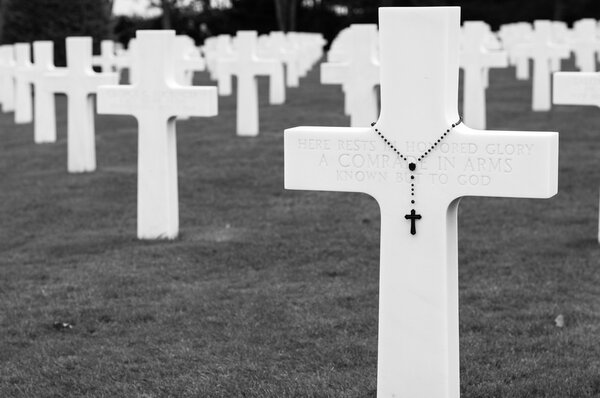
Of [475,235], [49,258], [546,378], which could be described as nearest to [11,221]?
[49,258]

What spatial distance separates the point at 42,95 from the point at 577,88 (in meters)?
7.57

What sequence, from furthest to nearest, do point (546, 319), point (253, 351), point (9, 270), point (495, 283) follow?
point (9, 270) < point (495, 283) < point (546, 319) < point (253, 351)

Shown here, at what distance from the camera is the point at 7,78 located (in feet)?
55.7

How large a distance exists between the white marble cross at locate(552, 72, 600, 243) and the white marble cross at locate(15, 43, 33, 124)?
8.51 meters

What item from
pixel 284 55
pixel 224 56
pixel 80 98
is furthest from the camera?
pixel 284 55

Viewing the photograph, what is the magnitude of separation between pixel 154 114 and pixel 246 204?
5.54ft

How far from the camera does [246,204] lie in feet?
30.2

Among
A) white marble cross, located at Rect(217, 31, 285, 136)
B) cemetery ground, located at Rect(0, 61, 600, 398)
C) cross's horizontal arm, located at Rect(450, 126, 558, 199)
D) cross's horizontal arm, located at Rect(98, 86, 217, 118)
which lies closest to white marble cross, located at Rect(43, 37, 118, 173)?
cemetery ground, located at Rect(0, 61, 600, 398)

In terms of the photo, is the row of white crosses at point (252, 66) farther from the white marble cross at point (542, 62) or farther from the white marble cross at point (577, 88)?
the white marble cross at point (577, 88)

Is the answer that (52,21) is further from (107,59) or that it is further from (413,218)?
(413,218)

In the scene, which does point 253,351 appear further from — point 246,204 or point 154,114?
point 246,204

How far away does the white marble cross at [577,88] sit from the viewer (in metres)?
6.57

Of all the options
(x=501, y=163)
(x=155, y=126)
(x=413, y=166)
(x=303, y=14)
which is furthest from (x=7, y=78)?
(x=303, y=14)

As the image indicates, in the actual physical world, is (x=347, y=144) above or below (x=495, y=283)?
above
